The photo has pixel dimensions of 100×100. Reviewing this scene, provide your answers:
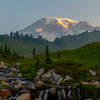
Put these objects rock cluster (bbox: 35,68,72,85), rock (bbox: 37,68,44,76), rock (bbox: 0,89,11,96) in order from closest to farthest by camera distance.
Result: rock (bbox: 0,89,11,96) < rock cluster (bbox: 35,68,72,85) < rock (bbox: 37,68,44,76)

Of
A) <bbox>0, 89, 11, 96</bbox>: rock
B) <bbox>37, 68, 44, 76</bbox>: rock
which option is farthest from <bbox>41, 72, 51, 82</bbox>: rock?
<bbox>0, 89, 11, 96</bbox>: rock

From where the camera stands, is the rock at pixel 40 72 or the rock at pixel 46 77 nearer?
the rock at pixel 46 77

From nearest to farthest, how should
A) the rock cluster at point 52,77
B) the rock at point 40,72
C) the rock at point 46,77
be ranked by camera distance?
1. the rock cluster at point 52,77
2. the rock at point 46,77
3. the rock at point 40,72

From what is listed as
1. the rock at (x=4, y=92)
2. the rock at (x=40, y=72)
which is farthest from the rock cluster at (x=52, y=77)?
the rock at (x=4, y=92)

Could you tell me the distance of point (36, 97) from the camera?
1581 inches

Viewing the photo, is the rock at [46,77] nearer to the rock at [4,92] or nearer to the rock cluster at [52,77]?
the rock cluster at [52,77]

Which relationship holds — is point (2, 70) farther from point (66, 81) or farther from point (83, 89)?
point (83, 89)

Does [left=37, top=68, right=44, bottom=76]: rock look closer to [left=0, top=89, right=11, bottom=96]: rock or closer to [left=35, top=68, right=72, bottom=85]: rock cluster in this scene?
[left=35, top=68, right=72, bottom=85]: rock cluster

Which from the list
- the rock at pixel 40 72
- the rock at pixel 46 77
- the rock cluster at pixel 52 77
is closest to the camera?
the rock cluster at pixel 52 77

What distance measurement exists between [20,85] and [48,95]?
9.08 meters

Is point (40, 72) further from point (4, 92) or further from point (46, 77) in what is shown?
point (4, 92)

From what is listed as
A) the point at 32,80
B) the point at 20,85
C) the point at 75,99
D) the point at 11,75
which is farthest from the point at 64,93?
the point at 11,75

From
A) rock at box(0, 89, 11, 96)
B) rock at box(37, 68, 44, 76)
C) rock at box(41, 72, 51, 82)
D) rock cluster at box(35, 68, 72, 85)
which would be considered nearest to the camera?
rock at box(0, 89, 11, 96)

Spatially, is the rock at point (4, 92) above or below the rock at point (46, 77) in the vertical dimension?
below
